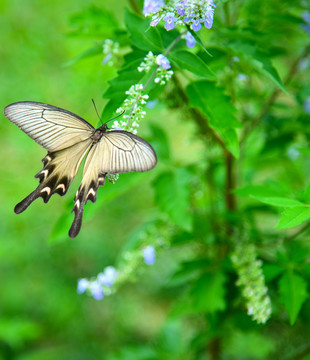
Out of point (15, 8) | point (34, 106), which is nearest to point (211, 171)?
point (34, 106)

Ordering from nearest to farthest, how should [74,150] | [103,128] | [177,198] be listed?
[103,128], [74,150], [177,198]

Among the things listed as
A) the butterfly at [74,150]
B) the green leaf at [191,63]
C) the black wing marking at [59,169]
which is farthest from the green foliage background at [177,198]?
the black wing marking at [59,169]

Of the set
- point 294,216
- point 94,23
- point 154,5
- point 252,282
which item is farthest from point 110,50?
point 252,282

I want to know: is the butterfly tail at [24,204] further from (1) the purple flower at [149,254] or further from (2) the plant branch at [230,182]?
(2) the plant branch at [230,182]

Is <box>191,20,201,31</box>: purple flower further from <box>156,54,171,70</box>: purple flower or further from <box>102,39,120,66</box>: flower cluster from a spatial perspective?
<box>102,39,120,66</box>: flower cluster

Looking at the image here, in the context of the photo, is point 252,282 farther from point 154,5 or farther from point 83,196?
point 154,5
